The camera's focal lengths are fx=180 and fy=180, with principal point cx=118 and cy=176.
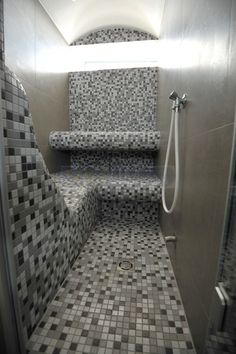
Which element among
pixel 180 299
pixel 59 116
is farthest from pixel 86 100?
pixel 180 299

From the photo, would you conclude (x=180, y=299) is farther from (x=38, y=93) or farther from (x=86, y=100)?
(x=86, y=100)

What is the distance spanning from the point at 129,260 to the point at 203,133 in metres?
1.04

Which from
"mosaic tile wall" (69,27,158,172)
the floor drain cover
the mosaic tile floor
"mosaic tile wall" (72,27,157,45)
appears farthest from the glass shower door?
"mosaic tile wall" (72,27,157,45)

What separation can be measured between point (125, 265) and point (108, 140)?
134 cm

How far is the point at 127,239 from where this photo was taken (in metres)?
1.65

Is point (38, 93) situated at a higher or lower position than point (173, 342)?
higher

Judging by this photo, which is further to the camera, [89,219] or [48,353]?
[89,219]

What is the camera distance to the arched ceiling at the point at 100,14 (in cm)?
190

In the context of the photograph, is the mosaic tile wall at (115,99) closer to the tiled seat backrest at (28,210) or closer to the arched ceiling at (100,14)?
the arched ceiling at (100,14)

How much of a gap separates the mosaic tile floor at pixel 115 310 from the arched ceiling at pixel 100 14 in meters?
A: 2.45

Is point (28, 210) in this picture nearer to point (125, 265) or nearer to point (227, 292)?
point (227, 292)

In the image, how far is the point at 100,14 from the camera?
2.18 m

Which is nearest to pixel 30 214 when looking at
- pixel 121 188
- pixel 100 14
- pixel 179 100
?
pixel 179 100

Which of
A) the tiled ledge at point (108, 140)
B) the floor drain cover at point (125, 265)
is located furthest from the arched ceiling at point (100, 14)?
the floor drain cover at point (125, 265)
